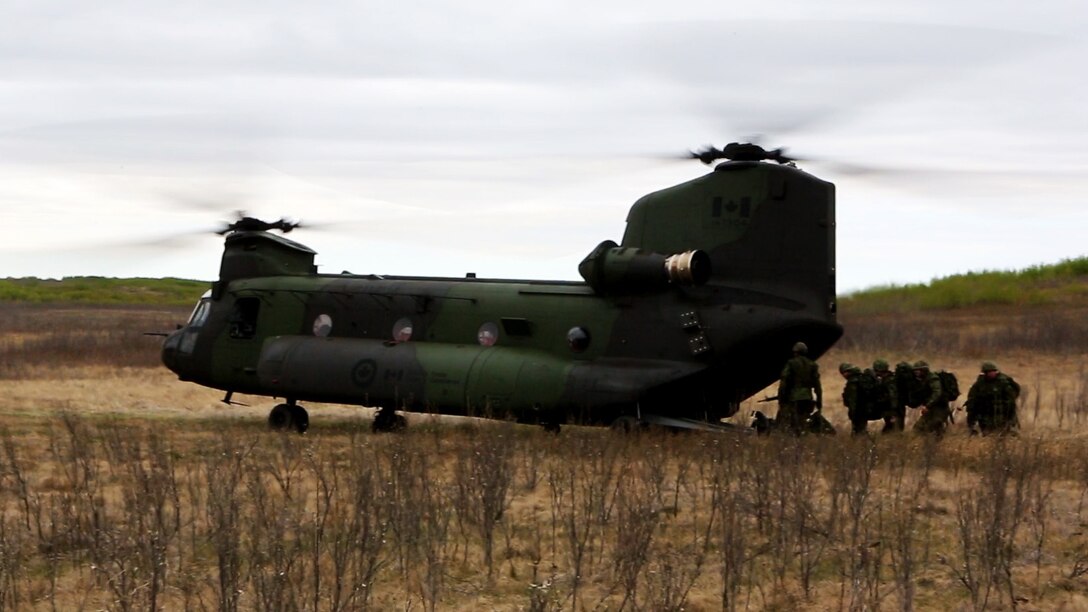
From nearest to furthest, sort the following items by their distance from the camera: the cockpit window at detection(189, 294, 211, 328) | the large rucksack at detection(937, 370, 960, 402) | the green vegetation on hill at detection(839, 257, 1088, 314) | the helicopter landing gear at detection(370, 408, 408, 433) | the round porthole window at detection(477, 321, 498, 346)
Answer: the large rucksack at detection(937, 370, 960, 402) < the round porthole window at detection(477, 321, 498, 346) < the helicopter landing gear at detection(370, 408, 408, 433) < the cockpit window at detection(189, 294, 211, 328) < the green vegetation on hill at detection(839, 257, 1088, 314)

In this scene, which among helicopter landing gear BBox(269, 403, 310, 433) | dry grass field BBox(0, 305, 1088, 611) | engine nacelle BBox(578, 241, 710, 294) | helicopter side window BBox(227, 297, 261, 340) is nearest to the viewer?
dry grass field BBox(0, 305, 1088, 611)

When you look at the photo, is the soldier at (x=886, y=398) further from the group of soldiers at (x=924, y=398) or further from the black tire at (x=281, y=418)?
the black tire at (x=281, y=418)

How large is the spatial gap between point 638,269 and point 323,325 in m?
5.29

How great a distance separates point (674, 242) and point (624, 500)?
6.78 meters

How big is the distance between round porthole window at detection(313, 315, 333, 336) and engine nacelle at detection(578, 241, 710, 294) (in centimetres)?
423

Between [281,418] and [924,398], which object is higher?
[924,398]

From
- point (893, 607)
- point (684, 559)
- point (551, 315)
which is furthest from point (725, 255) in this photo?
point (893, 607)

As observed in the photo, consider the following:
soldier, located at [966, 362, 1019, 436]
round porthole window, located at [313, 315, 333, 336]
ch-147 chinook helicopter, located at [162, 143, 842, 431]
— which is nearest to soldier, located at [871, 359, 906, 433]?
soldier, located at [966, 362, 1019, 436]

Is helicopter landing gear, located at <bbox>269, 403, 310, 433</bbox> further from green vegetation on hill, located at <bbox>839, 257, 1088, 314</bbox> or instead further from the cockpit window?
green vegetation on hill, located at <bbox>839, 257, 1088, 314</bbox>

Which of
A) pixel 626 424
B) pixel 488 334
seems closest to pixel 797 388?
pixel 626 424

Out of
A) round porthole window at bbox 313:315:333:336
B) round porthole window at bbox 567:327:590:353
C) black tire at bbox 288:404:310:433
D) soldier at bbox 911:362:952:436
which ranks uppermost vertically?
round porthole window at bbox 313:315:333:336

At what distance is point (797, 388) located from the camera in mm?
15172

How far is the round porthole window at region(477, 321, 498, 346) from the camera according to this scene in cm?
1714

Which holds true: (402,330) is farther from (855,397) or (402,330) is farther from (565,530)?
(565,530)
